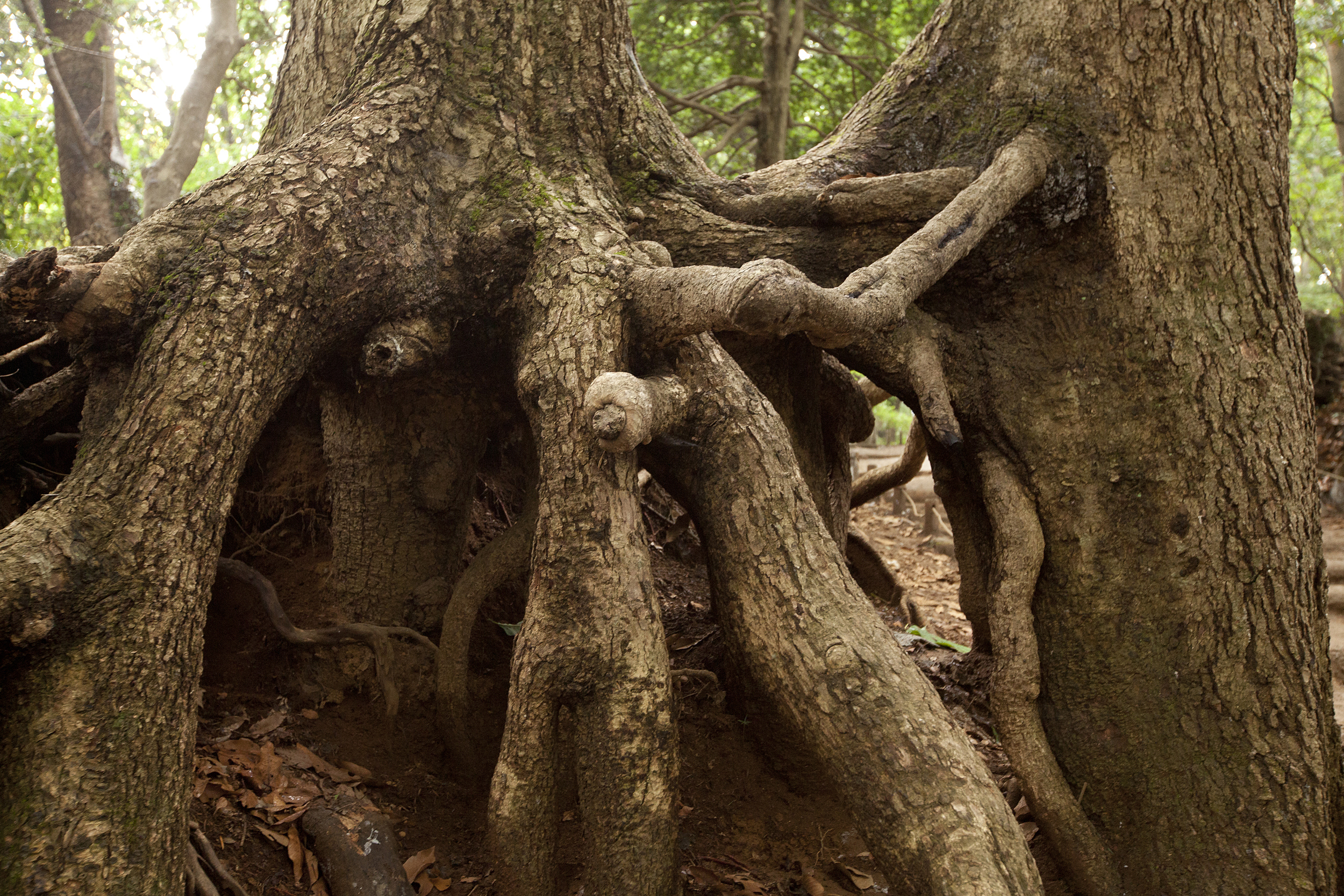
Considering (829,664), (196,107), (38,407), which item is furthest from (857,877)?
(196,107)

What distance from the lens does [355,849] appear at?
9.00ft

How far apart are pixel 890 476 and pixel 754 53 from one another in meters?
4.66

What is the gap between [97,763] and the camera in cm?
218

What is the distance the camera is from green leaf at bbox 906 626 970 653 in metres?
5.04

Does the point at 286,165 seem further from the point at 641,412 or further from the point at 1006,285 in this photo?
the point at 1006,285

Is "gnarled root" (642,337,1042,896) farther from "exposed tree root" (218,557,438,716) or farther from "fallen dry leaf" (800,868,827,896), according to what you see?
"exposed tree root" (218,557,438,716)

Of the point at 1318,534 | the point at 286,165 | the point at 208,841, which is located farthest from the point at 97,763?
the point at 1318,534

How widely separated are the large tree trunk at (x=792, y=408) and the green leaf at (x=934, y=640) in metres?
1.20

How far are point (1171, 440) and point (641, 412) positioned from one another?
198 cm

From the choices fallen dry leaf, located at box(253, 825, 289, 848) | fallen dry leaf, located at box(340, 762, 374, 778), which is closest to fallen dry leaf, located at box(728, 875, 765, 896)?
fallen dry leaf, located at box(340, 762, 374, 778)

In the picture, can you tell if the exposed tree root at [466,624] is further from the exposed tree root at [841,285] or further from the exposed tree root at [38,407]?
the exposed tree root at [38,407]

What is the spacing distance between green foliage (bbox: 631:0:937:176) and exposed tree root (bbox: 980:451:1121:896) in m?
5.32

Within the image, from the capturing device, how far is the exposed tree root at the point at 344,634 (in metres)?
3.42

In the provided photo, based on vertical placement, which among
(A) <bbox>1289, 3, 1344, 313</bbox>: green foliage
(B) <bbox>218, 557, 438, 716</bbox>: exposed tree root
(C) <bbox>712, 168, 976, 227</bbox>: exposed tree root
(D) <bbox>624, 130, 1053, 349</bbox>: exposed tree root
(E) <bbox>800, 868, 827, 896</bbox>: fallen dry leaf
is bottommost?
(E) <bbox>800, 868, 827, 896</bbox>: fallen dry leaf
